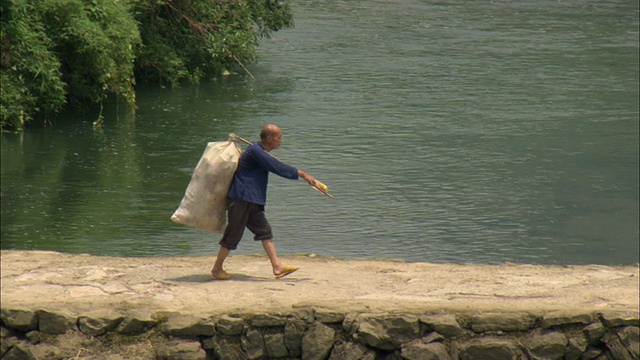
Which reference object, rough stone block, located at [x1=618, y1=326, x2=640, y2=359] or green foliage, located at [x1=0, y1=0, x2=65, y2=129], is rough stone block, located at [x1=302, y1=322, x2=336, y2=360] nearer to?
rough stone block, located at [x1=618, y1=326, x2=640, y2=359]

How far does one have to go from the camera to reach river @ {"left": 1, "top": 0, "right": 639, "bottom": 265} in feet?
42.0

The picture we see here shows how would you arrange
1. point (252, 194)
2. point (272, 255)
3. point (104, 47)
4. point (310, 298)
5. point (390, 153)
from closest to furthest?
1. point (310, 298)
2. point (252, 194)
3. point (272, 255)
4. point (390, 153)
5. point (104, 47)

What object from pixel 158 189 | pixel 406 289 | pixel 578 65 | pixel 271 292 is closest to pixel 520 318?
pixel 406 289

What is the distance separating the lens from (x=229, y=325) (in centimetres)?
789

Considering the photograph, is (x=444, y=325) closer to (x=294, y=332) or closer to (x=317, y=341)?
(x=317, y=341)

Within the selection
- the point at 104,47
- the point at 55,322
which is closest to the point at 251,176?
the point at 55,322

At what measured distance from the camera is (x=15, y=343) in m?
7.85

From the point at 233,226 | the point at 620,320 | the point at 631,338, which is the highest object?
the point at 233,226

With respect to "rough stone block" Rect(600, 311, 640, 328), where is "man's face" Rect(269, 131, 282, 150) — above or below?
above

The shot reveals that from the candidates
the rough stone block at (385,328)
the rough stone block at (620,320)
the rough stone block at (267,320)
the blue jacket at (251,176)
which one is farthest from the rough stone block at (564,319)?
the blue jacket at (251,176)

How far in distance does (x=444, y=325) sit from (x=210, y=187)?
6.76ft

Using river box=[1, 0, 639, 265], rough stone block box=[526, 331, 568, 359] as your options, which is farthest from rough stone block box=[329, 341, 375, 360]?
river box=[1, 0, 639, 265]

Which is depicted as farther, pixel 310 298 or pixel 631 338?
pixel 310 298

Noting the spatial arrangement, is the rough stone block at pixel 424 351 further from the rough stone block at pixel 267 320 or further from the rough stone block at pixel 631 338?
the rough stone block at pixel 631 338
